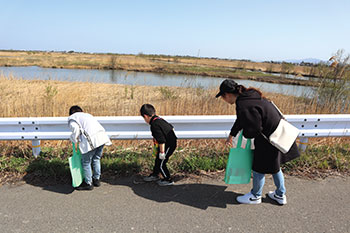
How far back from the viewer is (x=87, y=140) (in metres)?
2.94

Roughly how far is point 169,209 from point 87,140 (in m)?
1.25

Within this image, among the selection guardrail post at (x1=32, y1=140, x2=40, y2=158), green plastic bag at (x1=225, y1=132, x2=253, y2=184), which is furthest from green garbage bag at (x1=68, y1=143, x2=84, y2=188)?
green plastic bag at (x1=225, y1=132, x2=253, y2=184)

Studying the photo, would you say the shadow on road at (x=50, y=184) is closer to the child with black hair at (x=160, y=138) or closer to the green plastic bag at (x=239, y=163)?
the child with black hair at (x=160, y=138)

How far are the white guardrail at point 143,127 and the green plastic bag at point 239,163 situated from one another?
92cm

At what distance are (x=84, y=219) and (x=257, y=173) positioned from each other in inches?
A: 74.4

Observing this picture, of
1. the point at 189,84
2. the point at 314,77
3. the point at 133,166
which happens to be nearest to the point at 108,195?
the point at 133,166

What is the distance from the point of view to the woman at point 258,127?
2449mm

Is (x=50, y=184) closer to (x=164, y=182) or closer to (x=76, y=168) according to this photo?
(x=76, y=168)

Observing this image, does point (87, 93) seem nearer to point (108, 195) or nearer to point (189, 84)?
point (189, 84)

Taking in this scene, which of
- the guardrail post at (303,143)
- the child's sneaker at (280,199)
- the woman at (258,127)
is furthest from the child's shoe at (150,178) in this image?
the guardrail post at (303,143)

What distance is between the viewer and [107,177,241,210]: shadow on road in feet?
9.25

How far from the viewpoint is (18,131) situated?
11.4 ft

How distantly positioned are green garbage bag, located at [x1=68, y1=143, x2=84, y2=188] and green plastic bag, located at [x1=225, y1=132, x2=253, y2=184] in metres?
1.78

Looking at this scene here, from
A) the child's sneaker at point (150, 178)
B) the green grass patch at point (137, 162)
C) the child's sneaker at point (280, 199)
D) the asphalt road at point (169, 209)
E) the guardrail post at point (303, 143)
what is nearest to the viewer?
the asphalt road at point (169, 209)
